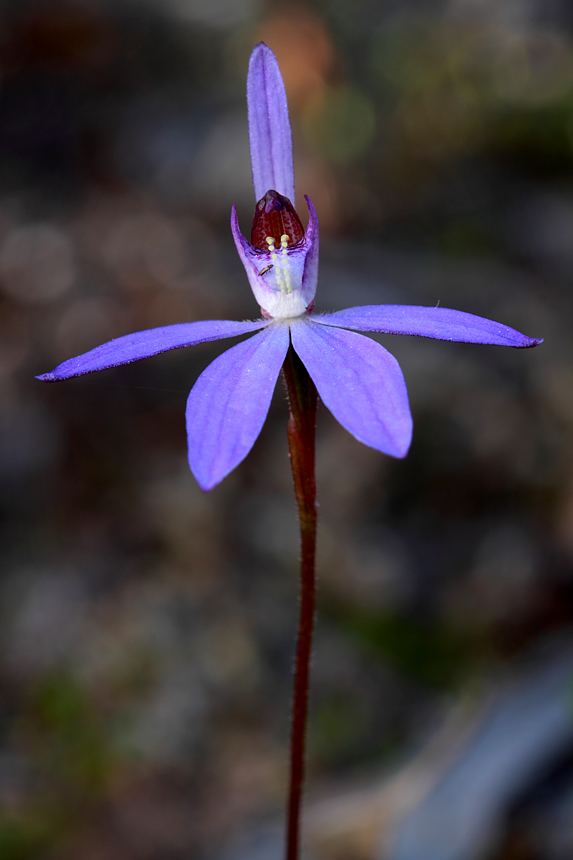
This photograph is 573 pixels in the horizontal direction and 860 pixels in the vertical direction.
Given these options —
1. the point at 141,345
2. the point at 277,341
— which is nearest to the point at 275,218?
the point at 277,341

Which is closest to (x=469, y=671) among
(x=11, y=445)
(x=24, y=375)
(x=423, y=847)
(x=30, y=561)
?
(x=423, y=847)

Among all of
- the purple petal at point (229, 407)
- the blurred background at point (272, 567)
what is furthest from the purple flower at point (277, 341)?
the blurred background at point (272, 567)

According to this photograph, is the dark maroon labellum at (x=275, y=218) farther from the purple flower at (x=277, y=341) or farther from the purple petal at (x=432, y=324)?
the purple petal at (x=432, y=324)

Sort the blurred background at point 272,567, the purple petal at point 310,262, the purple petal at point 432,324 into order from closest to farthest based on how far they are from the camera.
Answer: the purple petal at point 432,324, the purple petal at point 310,262, the blurred background at point 272,567

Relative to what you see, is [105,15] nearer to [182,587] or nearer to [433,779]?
[182,587]

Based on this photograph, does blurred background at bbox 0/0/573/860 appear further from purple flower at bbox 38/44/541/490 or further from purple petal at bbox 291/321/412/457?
purple petal at bbox 291/321/412/457

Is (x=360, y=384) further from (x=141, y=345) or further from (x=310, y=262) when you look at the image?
(x=310, y=262)

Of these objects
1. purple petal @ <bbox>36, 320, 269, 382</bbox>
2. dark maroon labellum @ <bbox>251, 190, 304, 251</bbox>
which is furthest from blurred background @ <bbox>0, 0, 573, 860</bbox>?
purple petal @ <bbox>36, 320, 269, 382</bbox>
